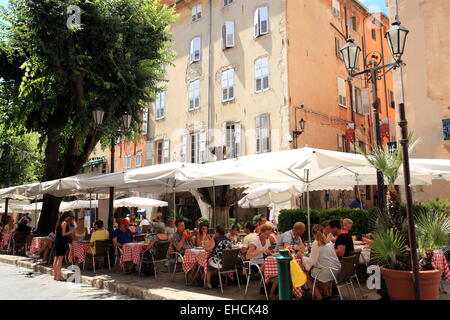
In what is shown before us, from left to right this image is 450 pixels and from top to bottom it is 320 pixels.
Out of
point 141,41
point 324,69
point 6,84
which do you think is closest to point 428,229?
point 141,41

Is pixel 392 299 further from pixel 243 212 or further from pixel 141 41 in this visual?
pixel 243 212

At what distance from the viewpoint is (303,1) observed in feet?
68.9

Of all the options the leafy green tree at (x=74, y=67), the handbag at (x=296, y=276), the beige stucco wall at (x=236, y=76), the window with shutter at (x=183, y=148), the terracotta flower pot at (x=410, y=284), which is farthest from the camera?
the window with shutter at (x=183, y=148)

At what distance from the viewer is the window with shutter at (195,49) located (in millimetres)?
24188

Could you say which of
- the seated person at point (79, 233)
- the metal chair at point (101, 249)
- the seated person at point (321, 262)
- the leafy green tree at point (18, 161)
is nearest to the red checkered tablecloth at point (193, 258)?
the seated person at point (321, 262)

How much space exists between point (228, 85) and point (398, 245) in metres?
17.4

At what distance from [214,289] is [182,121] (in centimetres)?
1780

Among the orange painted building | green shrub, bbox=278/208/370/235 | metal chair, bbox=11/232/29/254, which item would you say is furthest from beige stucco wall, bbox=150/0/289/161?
metal chair, bbox=11/232/29/254

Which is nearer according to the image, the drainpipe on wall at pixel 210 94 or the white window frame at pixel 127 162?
the drainpipe on wall at pixel 210 94

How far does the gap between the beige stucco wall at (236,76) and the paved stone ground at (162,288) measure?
37.1ft

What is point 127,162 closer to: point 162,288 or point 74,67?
point 74,67

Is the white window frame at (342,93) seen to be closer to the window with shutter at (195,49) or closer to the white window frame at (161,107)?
the window with shutter at (195,49)

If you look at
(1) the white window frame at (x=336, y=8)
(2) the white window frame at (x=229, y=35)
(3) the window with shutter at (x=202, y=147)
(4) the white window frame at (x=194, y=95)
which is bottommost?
(3) the window with shutter at (x=202, y=147)

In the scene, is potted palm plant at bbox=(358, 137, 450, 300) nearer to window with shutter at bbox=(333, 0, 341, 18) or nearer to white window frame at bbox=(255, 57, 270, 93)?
white window frame at bbox=(255, 57, 270, 93)
